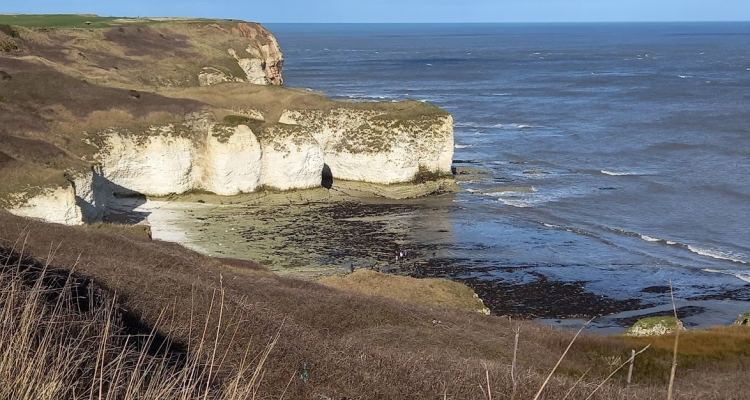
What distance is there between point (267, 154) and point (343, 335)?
111 ft

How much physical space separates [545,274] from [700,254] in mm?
9877

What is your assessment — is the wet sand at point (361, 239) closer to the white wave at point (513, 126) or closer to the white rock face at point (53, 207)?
the white rock face at point (53, 207)

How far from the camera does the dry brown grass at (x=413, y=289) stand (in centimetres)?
3064

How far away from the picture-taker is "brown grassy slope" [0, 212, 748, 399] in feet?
40.9

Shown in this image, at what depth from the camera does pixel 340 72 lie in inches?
6186

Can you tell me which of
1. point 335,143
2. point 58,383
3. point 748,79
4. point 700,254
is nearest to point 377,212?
point 335,143

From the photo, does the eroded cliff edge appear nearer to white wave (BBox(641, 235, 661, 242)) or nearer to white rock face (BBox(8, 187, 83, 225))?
white rock face (BBox(8, 187, 83, 225))

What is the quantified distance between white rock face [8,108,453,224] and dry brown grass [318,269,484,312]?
59.3ft

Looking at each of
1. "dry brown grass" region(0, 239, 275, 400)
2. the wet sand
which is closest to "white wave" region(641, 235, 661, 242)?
the wet sand

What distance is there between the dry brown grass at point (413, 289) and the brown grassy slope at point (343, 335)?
3910mm

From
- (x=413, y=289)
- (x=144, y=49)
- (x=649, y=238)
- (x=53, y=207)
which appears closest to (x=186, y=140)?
(x=53, y=207)

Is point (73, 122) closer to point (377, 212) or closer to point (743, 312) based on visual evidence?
point (377, 212)

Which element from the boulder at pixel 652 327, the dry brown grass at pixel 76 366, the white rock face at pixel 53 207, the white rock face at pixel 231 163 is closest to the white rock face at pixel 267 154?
the white rock face at pixel 231 163

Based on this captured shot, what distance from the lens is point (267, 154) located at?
51875mm
